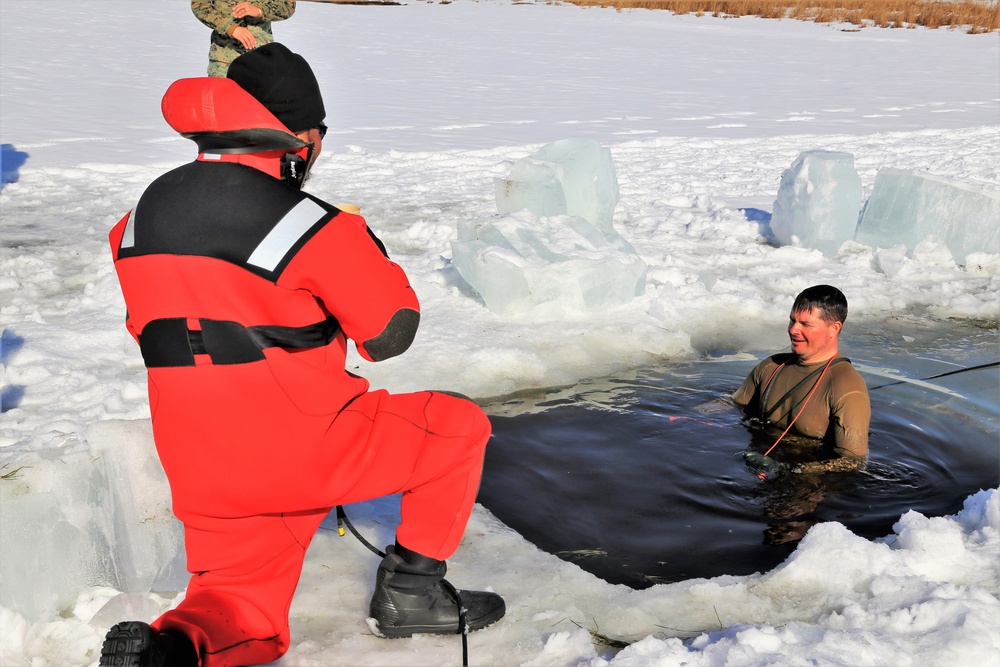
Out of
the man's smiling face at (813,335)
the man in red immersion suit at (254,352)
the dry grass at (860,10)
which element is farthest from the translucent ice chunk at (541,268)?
the dry grass at (860,10)

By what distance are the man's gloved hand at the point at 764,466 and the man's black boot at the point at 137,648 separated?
260cm

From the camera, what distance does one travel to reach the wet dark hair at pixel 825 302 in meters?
3.84

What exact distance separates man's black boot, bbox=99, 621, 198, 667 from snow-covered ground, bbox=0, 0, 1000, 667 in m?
0.58

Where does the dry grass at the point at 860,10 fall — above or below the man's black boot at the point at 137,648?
above

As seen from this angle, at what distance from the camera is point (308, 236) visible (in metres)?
1.83

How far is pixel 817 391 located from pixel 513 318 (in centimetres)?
180

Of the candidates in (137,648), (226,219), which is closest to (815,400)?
(226,219)

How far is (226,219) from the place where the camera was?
181 cm

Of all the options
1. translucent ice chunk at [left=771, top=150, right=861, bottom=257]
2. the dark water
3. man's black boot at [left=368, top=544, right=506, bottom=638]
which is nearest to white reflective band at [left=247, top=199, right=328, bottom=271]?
man's black boot at [left=368, top=544, right=506, bottom=638]

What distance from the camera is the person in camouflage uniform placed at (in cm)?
545

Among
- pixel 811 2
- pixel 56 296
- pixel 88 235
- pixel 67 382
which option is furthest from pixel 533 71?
pixel 811 2

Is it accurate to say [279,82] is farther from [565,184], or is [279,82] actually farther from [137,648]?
[565,184]

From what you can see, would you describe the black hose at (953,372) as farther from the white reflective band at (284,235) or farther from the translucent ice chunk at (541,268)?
the white reflective band at (284,235)

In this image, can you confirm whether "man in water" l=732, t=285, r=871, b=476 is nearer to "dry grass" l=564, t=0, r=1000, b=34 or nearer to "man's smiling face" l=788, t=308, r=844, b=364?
"man's smiling face" l=788, t=308, r=844, b=364
